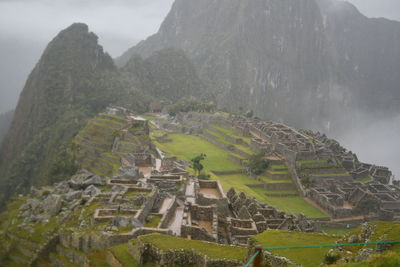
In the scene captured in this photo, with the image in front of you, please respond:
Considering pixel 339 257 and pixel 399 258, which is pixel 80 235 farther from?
pixel 399 258

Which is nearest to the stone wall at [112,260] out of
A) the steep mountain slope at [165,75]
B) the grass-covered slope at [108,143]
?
the grass-covered slope at [108,143]

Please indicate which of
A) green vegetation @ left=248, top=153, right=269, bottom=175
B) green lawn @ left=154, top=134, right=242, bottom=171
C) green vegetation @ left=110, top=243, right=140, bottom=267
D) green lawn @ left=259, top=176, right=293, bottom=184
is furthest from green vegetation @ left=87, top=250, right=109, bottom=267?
green vegetation @ left=248, top=153, right=269, bottom=175

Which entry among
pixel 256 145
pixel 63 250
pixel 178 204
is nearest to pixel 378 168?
pixel 256 145

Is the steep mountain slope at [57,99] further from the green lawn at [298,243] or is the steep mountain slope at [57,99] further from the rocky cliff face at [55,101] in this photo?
the green lawn at [298,243]

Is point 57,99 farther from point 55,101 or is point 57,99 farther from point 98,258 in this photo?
point 98,258

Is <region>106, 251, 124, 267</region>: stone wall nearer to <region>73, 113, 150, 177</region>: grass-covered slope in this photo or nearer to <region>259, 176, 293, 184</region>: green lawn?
<region>73, 113, 150, 177</region>: grass-covered slope
